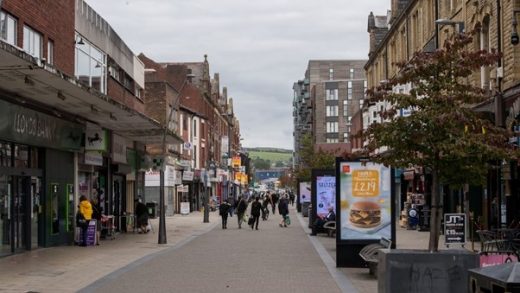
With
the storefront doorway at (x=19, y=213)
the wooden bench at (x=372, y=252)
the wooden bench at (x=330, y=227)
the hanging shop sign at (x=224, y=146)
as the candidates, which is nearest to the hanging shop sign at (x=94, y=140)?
the storefront doorway at (x=19, y=213)

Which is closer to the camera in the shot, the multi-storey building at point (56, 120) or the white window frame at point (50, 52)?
the multi-storey building at point (56, 120)

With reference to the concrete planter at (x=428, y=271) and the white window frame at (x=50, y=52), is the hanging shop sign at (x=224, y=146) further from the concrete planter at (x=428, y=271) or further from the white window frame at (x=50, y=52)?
the concrete planter at (x=428, y=271)

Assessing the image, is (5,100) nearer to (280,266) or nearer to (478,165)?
(280,266)

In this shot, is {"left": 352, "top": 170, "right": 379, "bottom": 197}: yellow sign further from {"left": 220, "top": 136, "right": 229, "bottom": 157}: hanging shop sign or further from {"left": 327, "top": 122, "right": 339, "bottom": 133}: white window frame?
{"left": 327, "top": 122, "right": 339, "bottom": 133}: white window frame

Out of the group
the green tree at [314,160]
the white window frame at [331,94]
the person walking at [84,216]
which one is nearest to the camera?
the person walking at [84,216]

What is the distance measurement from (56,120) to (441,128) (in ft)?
48.6

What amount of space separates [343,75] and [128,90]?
12487 centimetres

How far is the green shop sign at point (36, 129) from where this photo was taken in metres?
18.5

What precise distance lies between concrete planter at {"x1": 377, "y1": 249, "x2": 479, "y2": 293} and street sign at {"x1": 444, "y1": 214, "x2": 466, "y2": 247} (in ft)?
22.2

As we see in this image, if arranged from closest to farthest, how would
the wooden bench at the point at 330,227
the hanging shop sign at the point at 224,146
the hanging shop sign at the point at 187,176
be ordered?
the wooden bench at the point at 330,227 < the hanging shop sign at the point at 187,176 < the hanging shop sign at the point at 224,146

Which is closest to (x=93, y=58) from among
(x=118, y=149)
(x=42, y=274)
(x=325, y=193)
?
(x=118, y=149)

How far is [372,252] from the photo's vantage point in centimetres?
1554

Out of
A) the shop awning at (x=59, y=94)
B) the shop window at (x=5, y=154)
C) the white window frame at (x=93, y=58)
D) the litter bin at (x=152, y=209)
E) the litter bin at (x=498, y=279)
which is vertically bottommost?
the litter bin at (x=152, y=209)

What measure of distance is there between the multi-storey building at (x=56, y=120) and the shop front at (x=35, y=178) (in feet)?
0.09
